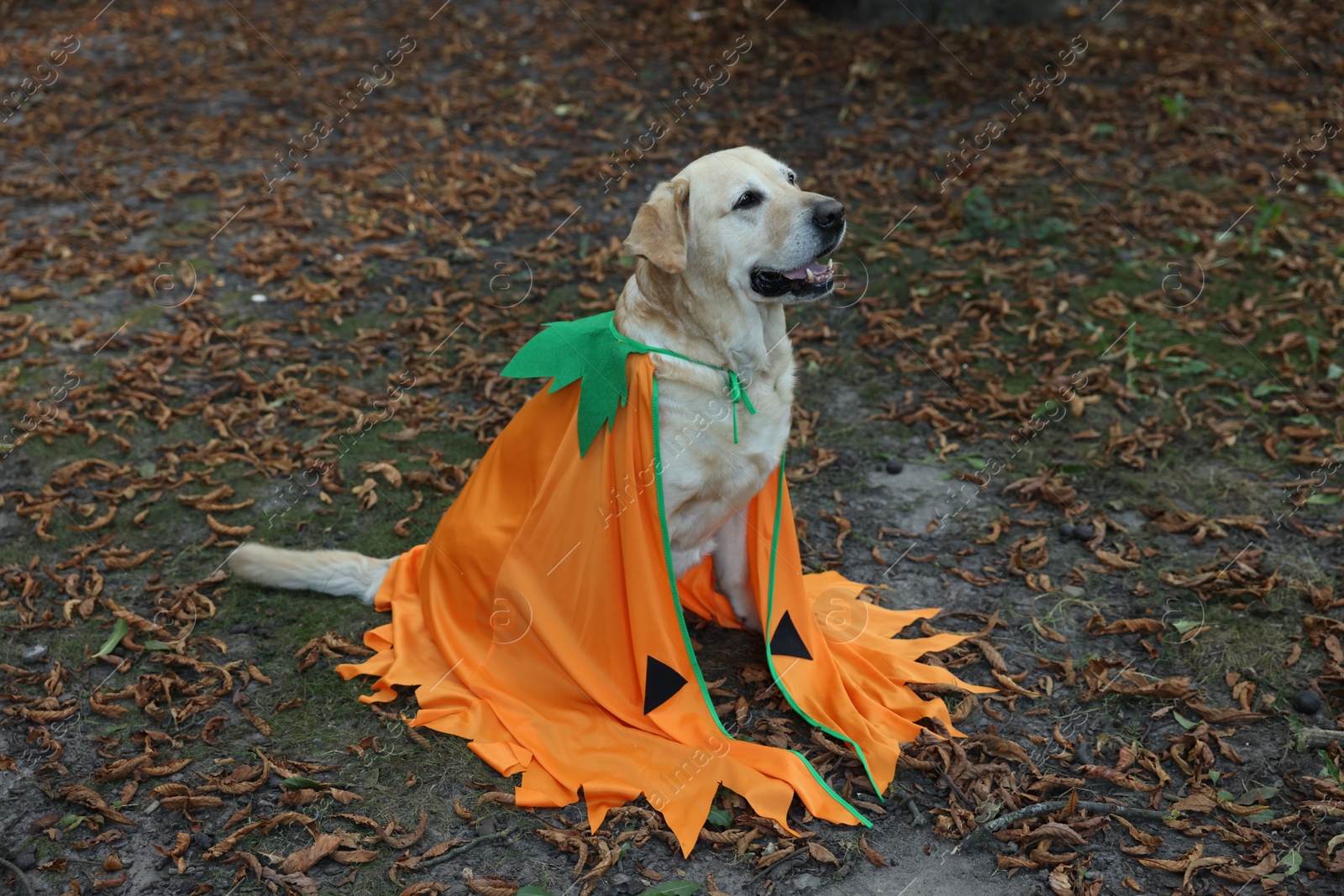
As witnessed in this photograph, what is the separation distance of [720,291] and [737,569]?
1249mm

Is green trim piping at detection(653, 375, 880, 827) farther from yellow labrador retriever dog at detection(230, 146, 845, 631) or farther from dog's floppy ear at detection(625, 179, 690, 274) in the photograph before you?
dog's floppy ear at detection(625, 179, 690, 274)

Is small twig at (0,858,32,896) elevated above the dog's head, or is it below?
below

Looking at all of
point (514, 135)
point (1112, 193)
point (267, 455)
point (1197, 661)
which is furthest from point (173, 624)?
point (1112, 193)

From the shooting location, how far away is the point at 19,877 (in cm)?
335

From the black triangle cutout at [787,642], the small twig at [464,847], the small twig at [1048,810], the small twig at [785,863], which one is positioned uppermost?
the small twig at [464,847]

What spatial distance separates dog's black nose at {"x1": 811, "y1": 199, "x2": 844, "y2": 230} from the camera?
3643 millimetres

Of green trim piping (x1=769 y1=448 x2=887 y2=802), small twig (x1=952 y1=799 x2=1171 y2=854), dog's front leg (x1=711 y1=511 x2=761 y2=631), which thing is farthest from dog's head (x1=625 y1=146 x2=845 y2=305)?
small twig (x1=952 y1=799 x2=1171 y2=854)

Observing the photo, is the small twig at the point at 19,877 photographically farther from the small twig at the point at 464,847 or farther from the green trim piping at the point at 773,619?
the green trim piping at the point at 773,619

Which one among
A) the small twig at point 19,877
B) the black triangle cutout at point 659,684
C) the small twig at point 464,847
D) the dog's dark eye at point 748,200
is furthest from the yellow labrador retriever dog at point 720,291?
the small twig at point 19,877

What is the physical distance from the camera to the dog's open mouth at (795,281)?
3.74 metres

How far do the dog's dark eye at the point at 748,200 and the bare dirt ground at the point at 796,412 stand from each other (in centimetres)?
186

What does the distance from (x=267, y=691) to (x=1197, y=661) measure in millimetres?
3748

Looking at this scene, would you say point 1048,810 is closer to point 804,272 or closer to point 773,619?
point 773,619

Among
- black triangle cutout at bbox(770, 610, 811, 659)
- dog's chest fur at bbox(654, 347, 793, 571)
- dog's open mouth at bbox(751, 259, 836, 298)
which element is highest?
dog's open mouth at bbox(751, 259, 836, 298)
